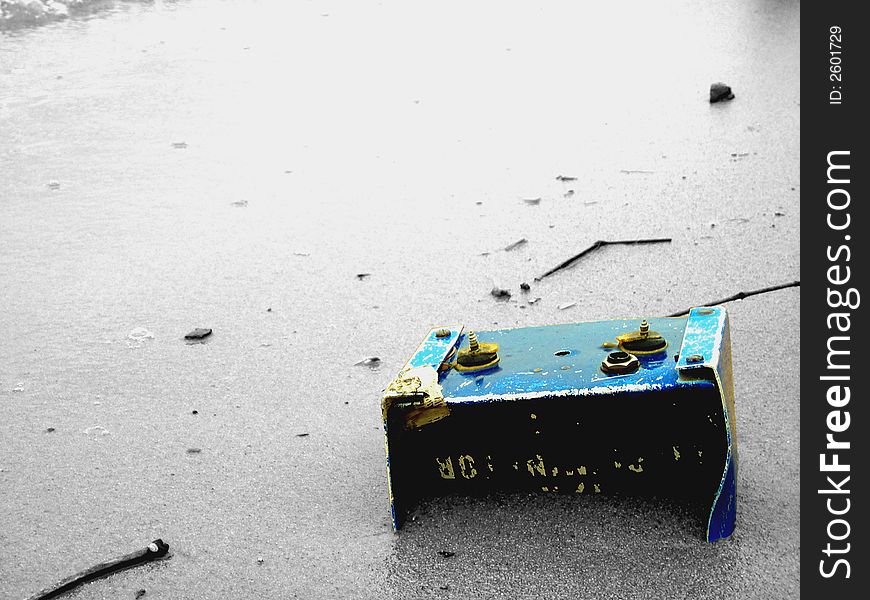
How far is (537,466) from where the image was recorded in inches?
76.2

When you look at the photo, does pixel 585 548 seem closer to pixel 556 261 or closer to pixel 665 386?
pixel 665 386

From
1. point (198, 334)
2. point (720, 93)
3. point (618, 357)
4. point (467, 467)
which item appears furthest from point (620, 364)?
point (720, 93)

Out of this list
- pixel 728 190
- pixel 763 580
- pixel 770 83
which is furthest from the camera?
pixel 770 83

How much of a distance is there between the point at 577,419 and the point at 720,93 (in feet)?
10.4

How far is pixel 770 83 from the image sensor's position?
478 centimetres

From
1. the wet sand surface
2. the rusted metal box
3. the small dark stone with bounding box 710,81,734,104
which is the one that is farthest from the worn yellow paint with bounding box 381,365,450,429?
the small dark stone with bounding box 710,81,734,104

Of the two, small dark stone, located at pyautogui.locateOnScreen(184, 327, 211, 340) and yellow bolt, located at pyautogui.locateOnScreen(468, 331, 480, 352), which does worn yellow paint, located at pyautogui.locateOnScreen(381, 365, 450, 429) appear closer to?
yellow bolt, located at pyautogui.locateOnScreen(468, 331, 480, 352)

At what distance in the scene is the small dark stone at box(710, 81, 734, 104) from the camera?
4.61 meters

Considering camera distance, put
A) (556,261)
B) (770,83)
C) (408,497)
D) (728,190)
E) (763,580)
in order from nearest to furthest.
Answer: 1. (763,580)
2. (408,497)
3. (556,261)
4. (728,190)
5. (770,83)

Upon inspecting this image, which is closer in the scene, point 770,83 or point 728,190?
point 728,190

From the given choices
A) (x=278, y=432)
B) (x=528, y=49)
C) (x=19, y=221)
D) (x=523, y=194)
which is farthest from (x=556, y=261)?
(x=528, y=49)

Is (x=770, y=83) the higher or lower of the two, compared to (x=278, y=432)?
higher

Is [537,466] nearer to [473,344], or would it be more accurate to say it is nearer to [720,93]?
[473,344]
